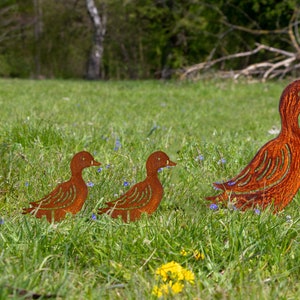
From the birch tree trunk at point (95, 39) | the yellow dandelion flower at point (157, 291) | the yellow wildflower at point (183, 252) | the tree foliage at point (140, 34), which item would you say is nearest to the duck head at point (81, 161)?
the yellow wildflower at point (183, 252)

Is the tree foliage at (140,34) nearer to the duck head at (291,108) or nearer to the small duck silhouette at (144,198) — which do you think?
the duck head at (291,108)

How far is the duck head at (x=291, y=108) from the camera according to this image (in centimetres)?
261

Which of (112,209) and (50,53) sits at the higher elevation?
(50,53)

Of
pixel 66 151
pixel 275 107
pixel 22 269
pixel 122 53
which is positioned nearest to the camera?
pixel 22 269

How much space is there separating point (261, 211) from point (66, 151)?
1864 mm

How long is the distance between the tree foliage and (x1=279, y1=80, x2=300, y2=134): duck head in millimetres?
13373

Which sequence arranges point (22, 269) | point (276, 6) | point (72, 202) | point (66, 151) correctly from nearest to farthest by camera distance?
point (22, 269), point (72, 202), point (66, 151), point (276, 6)

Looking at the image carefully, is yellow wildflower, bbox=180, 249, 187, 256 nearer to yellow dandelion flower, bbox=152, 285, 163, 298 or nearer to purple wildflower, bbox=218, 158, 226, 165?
yellow dandelion flower, bbox=152, 285, 163, 298

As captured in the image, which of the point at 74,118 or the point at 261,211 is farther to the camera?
the point at 74,118

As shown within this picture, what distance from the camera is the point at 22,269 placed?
6.31ft

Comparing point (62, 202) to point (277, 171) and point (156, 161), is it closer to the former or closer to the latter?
point (156, 161)

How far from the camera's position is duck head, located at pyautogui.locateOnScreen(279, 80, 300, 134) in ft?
8.55

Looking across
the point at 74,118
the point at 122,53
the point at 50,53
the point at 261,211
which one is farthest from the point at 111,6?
the point at 261,211

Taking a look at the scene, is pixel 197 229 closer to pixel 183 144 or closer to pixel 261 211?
pixel 261 211
